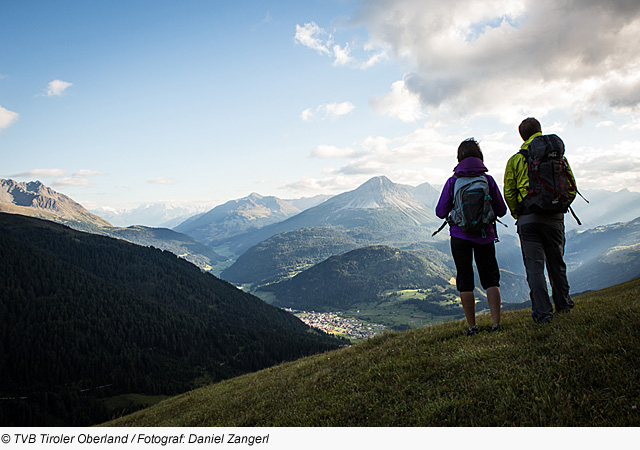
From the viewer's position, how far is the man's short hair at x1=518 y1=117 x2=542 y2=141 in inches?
333

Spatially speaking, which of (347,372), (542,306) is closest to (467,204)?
(542,306)

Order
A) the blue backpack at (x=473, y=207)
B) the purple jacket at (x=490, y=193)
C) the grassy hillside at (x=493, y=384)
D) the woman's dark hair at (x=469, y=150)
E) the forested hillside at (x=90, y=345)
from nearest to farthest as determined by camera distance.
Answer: the grassy hillside at (x=493, y=384), the blue backpack at (x=473, y=207), the purple jacket at (x=490, y=193), the woman's dark hair at (x=469, y=150), the forested hillside at (x=90, y=345)

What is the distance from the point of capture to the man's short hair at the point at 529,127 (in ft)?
27.8

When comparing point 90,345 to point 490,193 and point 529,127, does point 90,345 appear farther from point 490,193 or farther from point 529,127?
point 529,127

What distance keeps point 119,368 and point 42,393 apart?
2345cm

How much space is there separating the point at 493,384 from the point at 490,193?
492 cm

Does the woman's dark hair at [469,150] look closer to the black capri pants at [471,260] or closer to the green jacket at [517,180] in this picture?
the green jacket at [517,180]

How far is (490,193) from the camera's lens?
8516mm

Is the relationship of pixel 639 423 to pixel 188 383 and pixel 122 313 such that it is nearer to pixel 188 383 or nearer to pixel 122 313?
pixel 188 383

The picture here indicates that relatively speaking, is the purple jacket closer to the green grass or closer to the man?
the man

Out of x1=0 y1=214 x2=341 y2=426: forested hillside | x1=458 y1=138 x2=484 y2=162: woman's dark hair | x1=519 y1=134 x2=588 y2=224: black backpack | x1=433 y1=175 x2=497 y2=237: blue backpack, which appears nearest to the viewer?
x1=519 y1=134 x2=588 y2=224: black backpack

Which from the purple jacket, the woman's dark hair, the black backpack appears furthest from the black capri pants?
the woman's dark hair

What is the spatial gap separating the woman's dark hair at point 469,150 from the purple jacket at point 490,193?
149 millimetres

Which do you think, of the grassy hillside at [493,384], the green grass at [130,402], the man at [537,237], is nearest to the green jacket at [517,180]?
the man at [537,237]
